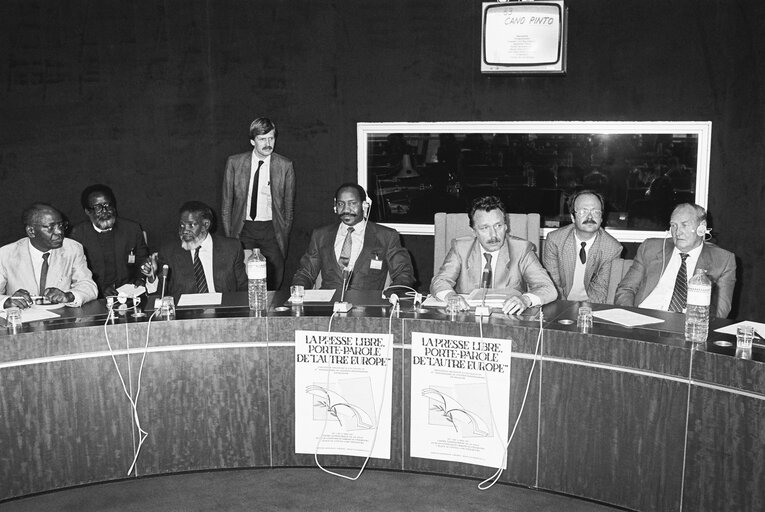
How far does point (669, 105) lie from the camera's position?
5223 millimetres

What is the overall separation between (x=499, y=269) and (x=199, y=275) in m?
1.69

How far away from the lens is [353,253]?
4.71 metres

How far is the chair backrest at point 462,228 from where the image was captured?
4.69 meters

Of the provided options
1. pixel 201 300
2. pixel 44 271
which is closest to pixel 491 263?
pixel 201 300

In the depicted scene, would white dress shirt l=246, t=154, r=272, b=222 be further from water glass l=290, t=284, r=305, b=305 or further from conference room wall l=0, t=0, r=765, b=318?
water glass l=290, t=284, r=305, b=305

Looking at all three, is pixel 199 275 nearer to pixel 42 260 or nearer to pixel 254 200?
pixel 42 260

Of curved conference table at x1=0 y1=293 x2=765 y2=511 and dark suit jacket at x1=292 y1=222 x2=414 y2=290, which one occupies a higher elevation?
dark suit jacket at x1=292 y1=222 x2=414 y2=290

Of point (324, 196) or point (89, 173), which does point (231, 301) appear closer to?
point (324, 196)

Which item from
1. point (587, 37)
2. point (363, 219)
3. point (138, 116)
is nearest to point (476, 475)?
point (363, 219)

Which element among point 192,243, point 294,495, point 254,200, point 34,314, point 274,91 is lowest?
point 294,495

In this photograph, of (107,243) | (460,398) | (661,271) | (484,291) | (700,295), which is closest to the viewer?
(700,295)

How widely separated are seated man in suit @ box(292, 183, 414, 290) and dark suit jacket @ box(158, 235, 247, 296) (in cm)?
39

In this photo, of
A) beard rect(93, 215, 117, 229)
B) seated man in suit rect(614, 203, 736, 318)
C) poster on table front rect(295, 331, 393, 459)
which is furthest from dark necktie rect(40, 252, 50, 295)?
seated man in suit rect(614, 203, 736, 318)

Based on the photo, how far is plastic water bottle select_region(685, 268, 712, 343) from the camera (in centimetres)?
290
